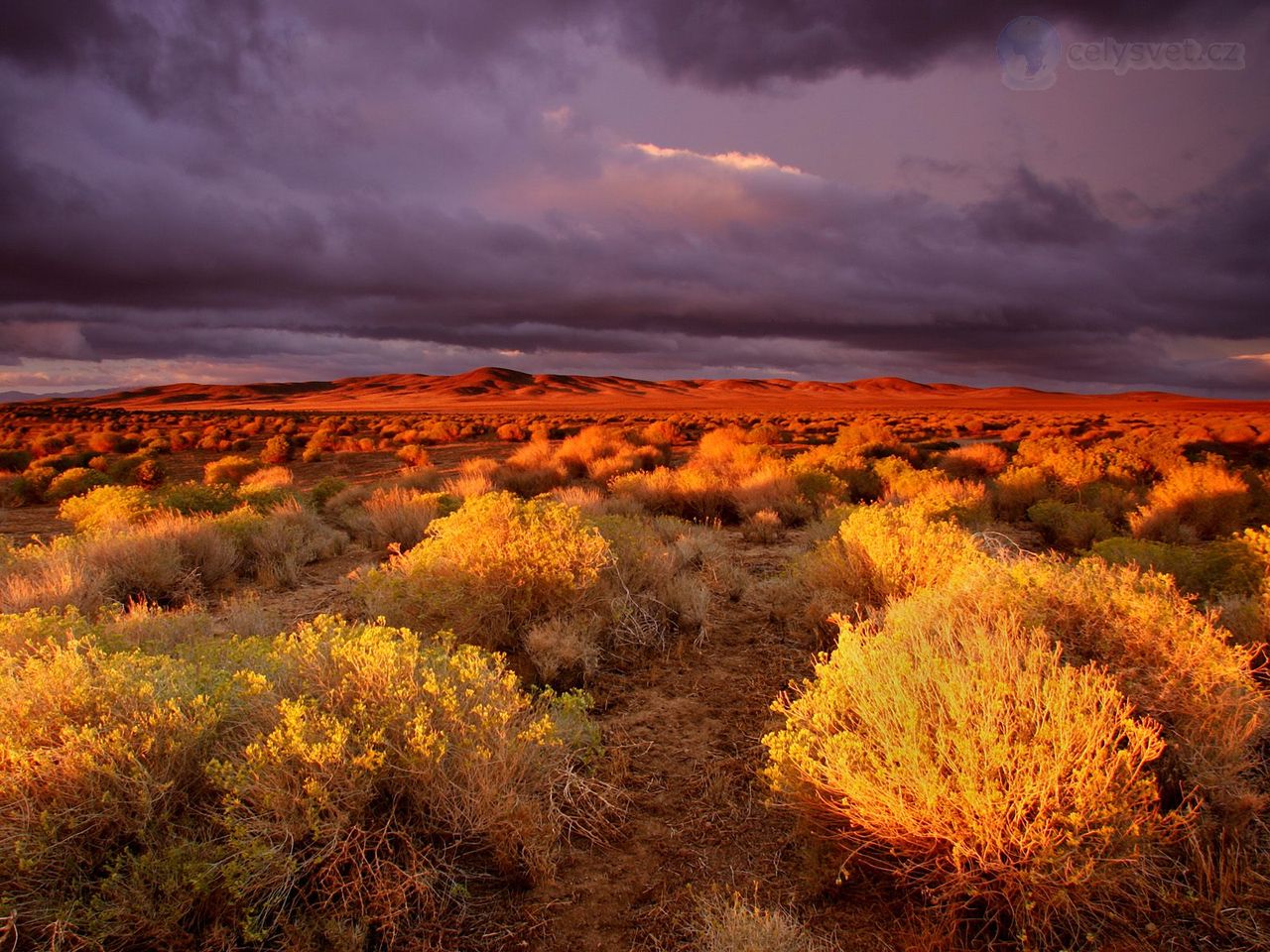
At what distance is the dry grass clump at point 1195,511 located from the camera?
9.24 m

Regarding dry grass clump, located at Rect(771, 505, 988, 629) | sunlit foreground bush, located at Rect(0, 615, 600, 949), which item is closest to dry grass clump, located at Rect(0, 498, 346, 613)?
sunlit foreground bush, located at Rect(0, 615, 600, 949)

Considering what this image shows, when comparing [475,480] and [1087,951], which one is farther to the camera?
[475,480]

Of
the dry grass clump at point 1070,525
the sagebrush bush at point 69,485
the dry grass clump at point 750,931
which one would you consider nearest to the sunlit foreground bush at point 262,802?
the dry grass clump at point 750,931

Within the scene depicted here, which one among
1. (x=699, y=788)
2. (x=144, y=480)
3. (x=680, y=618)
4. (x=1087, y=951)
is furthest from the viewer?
(x=144, y=480)

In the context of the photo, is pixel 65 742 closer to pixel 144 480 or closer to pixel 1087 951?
pixel 1087 951

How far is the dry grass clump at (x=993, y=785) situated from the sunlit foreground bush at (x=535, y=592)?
2.55 metres

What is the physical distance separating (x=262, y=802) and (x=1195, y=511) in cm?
1192

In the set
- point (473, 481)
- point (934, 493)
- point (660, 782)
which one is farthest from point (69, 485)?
point (934, 493)

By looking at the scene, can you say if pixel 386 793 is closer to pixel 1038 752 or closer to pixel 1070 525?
pixel 1038 752

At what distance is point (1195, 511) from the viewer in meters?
9.62

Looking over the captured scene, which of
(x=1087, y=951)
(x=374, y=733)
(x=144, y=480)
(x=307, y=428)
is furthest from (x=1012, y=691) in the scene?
(x=307, y=428)

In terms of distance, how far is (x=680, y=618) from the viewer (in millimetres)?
6352

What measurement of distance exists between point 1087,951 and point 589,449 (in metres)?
15.4

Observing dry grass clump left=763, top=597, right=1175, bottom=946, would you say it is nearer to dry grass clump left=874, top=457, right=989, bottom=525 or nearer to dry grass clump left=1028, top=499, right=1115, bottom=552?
dry grass clump left=874, top=457, right=989, bottom=525
